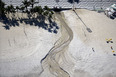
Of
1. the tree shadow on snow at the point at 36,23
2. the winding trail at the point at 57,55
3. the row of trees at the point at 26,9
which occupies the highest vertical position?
the row of trees at the point at 26,9

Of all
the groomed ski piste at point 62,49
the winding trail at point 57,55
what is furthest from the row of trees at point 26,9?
the winding trail at point 57,55

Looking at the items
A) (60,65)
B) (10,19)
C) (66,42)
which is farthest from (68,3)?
(60,65)

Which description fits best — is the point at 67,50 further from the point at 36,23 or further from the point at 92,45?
the point at 36,23

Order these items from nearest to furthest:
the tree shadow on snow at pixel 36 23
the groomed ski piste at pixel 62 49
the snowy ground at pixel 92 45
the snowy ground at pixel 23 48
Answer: the snowy ground at pixel 23 48 < the groomed ski piste at pixel 62 49 < the snowy ground at pixel 92 45 < the tree shadow on snow at pixel 36 23

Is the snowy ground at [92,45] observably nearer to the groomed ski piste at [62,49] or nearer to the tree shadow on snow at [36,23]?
the groomed ski piste at [62,49]

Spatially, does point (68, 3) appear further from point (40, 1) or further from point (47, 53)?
point (47, 53)
